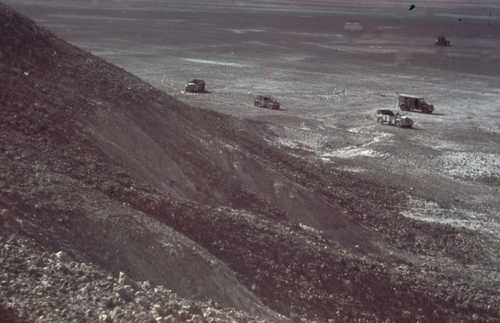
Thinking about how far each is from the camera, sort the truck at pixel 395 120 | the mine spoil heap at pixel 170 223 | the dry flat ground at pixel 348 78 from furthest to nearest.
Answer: the truck at pixel 395 120
the dry flat ground at pixel 348 78
the mine spoil heap at pixel 170 223

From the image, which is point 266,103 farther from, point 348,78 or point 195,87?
point 348,78

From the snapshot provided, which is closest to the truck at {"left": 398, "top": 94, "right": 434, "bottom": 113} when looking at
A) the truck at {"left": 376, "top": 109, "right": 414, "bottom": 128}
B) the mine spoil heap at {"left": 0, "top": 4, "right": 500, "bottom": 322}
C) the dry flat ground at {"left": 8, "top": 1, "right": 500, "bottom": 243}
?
the dry flat ground at {"left": 8, "top": 1, "right": 500, "bottom": 243}

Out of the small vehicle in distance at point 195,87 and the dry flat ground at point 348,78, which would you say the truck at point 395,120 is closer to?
the dry flat ground at point 348,78

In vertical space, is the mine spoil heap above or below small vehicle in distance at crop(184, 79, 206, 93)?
above

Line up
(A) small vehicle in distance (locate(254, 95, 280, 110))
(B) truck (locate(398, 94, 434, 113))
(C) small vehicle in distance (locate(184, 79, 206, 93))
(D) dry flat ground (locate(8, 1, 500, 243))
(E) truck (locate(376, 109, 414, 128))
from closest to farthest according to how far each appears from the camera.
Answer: (D) dry flat ground (locate(8, 1, 500, 243)), (E) truck (locate(376, 109, 414, 128)), (A) small vehicle in distance (locate(254, 95, 280, 110)), (C) small vehicle in distance (locate(184, 79, 206, 93)), (B) truck (locate(398, 94, 434, 113))

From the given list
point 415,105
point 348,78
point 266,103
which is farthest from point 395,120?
point 348,78

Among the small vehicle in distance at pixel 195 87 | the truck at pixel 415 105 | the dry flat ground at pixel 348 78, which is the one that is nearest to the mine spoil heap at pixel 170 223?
the dry flat ground at pixel 348 78

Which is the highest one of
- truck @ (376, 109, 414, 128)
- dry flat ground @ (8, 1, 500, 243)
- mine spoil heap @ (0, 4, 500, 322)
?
mine spoil heap @ (0, 4, 500, 322)

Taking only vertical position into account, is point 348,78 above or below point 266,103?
below

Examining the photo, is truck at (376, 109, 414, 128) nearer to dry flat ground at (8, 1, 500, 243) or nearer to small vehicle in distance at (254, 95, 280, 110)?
dry flat ground at (8, 1, 500, 243)
